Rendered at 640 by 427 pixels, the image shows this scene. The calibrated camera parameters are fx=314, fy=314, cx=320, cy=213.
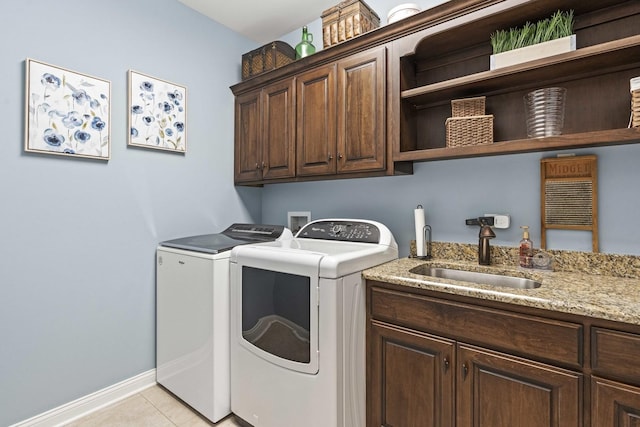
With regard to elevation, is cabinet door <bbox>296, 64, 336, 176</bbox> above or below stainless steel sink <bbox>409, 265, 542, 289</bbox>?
above

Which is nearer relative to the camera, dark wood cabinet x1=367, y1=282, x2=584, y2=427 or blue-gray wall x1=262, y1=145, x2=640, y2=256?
dark wood cabinet x1=367, y1=282, x2=584, y2=427

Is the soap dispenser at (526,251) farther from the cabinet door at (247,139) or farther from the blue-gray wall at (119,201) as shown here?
the cabinet door at (247,139)

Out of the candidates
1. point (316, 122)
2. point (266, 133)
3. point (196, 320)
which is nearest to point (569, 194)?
point (316, 122)

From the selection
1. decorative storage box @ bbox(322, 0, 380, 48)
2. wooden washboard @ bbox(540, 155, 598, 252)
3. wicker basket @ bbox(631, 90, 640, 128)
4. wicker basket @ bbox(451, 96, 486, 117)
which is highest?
decorative storage box @ bbox(322, 0, 380, 48)

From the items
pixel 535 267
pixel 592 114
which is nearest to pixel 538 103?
pixel 592 114

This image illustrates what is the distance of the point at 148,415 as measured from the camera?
73.1 inches

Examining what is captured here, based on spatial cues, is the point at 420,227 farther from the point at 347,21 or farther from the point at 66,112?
the point at 66,112

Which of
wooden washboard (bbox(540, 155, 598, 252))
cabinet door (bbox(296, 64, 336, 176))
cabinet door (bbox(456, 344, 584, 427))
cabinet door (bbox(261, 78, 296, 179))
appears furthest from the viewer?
cabinet door (bbox(261, 78, 296, 179))

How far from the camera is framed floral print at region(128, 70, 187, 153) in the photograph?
2.06 metres

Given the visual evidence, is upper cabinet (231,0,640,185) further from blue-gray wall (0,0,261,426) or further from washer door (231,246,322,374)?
washer door (231,246,322,374)

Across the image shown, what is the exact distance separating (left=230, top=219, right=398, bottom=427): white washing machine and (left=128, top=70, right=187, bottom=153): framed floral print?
1.05 m

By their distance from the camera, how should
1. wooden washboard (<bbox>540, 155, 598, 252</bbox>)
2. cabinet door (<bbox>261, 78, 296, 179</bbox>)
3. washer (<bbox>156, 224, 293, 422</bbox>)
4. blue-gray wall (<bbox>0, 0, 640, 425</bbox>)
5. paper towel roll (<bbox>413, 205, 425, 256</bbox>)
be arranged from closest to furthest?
wooden washboard (<bbox>540, 155, 598, 252</bbox>), blue-gray wall (<bbox>0, 0, 640, 425</bbox>), washer (<bbox>156, 224, 293, 422</bbox>), paper towel roll (<bbox>413, 205, 425, 256</bbox>), cabinet door (<bbox>261, 78, 296, 179</bbox>)

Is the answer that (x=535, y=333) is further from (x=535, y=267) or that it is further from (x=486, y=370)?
(x=535, y=267)

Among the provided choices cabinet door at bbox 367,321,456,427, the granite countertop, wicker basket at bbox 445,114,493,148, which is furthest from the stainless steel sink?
wicker basket at bbox 445,114,493,148
